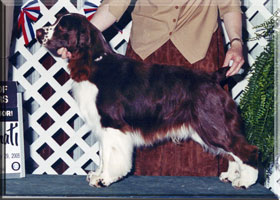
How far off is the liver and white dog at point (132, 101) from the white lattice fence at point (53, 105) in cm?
54

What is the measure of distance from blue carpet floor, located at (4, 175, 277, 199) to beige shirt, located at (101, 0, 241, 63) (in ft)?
2.26

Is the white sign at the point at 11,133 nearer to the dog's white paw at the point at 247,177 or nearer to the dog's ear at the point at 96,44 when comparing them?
the dog's ear at the point at 96,44

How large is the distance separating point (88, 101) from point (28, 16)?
75 cm

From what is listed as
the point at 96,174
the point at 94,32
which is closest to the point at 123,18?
the point at 94,32

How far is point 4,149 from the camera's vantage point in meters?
2.24

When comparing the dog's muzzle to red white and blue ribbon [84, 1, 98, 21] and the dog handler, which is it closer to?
the dog handler

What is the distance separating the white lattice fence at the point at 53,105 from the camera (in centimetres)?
262

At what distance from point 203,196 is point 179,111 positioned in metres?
0.43

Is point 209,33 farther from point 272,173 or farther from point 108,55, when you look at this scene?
point 272,173

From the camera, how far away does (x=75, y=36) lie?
206 cm

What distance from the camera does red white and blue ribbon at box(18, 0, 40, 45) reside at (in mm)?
2434

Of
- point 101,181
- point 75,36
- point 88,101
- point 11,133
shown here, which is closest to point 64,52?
point 75,36

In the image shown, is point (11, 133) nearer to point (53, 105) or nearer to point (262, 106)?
point (53, 105)

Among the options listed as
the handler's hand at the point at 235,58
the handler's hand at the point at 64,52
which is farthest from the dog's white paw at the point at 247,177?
the handler's hand at the point at 64,52
